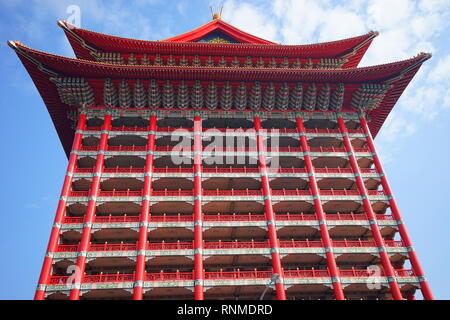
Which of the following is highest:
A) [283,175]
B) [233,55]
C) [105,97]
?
[233,55]

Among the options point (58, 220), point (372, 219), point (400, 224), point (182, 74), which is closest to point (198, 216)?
point (58, 220)

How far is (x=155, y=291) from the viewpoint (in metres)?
29.0

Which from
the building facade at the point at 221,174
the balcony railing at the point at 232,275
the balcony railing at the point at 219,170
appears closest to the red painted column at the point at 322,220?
the building facade at the point at 221,174

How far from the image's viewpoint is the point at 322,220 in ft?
105

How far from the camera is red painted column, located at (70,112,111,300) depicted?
27.3 metres

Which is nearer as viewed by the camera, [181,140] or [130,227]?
[130,227]

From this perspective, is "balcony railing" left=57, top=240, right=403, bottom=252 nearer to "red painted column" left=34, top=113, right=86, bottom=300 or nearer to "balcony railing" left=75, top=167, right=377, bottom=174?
"red painted column" left=34, top=113, right=86, bottom=300

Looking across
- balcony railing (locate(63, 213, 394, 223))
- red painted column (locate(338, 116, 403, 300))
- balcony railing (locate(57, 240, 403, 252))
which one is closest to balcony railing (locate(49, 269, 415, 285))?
red painted column (locate(338, 116, 403, 300))

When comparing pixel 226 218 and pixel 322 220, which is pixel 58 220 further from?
pixel 322 220

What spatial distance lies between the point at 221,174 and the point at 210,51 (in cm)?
1490

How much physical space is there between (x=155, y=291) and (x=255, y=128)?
18401 millimetres
